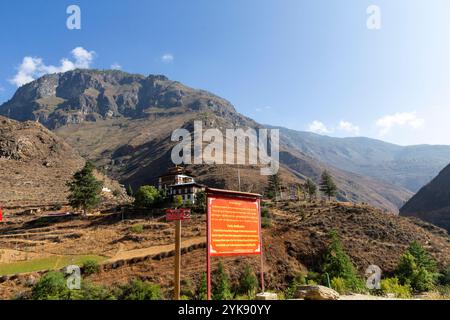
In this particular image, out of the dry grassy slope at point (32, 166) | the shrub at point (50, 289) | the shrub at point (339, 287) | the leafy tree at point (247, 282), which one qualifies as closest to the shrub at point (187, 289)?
the leafy tree at point (247, 282)

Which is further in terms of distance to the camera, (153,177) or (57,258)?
(153,177)

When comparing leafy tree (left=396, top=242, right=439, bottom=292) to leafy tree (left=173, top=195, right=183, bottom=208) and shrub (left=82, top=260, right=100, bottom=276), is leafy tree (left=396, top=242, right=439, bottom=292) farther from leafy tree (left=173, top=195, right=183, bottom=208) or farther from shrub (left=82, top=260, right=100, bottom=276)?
leafy tree (left=173, top=195, right=183, bottom=208)

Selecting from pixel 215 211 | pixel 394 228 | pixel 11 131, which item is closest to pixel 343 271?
pixel 394 228

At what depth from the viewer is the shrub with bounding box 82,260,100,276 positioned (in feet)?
120

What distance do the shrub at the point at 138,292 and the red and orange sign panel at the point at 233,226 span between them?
19954 millimetres

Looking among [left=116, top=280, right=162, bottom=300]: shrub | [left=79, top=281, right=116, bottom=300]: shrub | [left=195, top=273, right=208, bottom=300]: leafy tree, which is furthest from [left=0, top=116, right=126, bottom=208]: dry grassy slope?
[left=195, top=273, right=208, bottom=300]: leafy tree

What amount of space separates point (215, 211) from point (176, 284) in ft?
9.08

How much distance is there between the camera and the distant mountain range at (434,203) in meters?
139

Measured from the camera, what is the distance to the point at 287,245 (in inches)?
1950

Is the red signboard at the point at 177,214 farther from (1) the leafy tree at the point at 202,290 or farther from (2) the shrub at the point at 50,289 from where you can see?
(1) the leafy tree at the point at 202,290

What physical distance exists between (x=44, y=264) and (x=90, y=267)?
7202mm

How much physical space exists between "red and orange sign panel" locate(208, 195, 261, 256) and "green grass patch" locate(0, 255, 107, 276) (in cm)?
3215
